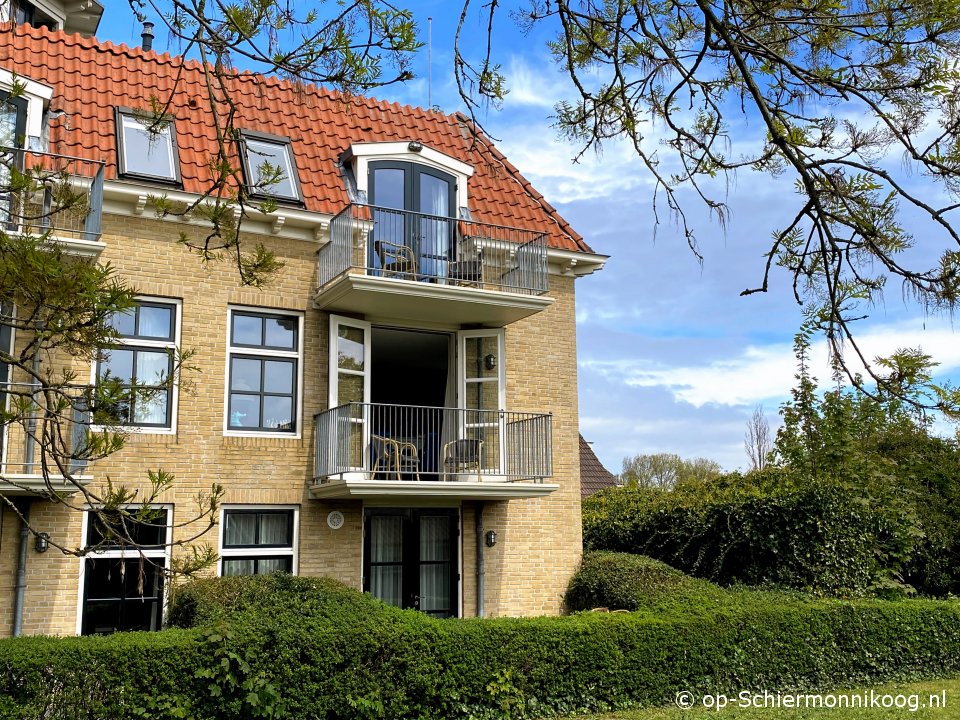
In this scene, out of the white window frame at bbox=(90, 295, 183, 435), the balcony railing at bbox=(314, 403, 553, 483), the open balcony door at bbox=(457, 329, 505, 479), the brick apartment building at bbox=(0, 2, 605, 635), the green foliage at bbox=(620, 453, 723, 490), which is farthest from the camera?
the green foliage at bbox=(620, 453, 723, 490)

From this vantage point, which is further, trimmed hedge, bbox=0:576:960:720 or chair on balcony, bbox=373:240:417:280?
chair on balcony, bbox=373:240:417:280

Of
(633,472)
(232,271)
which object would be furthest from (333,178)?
(633,472)

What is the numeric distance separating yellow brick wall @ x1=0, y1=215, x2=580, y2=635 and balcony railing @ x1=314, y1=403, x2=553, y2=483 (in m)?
0.56

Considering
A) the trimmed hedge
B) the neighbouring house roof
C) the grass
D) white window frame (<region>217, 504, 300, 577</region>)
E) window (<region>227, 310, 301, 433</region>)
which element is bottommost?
the grass

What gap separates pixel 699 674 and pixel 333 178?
9.24m

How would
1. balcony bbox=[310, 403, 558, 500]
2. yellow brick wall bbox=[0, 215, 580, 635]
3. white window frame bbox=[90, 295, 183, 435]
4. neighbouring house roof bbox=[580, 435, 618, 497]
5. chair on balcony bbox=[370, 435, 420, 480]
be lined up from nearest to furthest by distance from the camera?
yellow brick wall bbox=[0, 215, 580, 635] < white window frame bbox=[90, 295, 183, 435] < balcony bbox=[310, 403, 558, 500] < chair on balcony bbox=[370, 435, 420, 480] < neighbouring house roof bbox=[580, 435, 618, 497]

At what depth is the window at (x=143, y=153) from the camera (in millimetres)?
13164

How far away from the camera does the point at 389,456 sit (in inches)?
527

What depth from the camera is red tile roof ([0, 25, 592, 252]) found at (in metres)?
13.6

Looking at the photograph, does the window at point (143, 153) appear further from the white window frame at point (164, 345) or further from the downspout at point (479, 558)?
the downspout at point (479, 558)

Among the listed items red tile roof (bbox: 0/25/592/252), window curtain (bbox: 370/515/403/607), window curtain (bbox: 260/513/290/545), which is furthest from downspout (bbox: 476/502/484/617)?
red tile roof (bbox: 0/25/592/252)

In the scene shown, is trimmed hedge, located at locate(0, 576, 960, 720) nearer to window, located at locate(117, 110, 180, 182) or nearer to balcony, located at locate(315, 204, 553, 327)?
balcony, located at locate(315, 204, 553, 327)

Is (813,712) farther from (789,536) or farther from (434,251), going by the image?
(434,251)

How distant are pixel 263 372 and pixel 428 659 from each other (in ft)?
17.6
